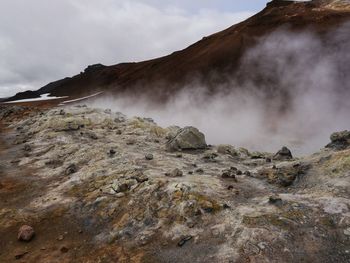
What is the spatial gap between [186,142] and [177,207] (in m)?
7.56

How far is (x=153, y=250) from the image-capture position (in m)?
8.55

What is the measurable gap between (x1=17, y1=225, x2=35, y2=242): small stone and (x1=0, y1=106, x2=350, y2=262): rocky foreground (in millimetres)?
28

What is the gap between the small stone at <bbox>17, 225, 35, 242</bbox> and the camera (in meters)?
9.86

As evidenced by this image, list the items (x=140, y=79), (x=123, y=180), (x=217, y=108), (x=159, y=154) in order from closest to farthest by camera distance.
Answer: (x=123, y=180)
(x=159, y=154)
(x=217, y=108)
(x=140, y=79)

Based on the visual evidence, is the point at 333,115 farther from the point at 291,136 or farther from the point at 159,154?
the point at 159,154

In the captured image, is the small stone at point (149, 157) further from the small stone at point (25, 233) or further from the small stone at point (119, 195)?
the small stone at point (25, 233)

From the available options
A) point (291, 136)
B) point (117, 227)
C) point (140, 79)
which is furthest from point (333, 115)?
point (140, 79)

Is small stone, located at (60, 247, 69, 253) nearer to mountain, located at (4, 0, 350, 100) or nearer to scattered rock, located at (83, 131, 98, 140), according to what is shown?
scattered rock, located at (83, 131, 98, 140)

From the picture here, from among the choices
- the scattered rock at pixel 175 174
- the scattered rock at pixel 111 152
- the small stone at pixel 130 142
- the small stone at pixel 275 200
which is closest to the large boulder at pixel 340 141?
the small stone at pixel 275 200

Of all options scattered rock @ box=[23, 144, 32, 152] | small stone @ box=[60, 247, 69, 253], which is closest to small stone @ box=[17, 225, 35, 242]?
small stone @ box=[60, 247, 69, 253]

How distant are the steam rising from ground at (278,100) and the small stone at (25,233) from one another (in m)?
18.8

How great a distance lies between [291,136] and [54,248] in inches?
864

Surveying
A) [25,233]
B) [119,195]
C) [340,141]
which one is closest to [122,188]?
[119,195]

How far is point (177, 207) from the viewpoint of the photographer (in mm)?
9883
